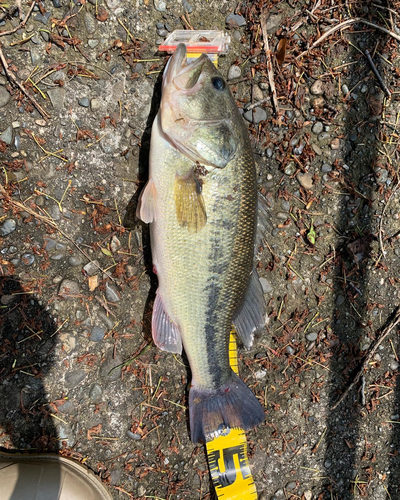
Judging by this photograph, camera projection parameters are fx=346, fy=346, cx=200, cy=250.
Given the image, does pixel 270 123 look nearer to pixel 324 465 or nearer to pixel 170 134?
pixel 170 134

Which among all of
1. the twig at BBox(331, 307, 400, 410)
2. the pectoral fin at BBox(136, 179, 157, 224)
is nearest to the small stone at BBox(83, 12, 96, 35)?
the pectoral fin at BBox(136, 179, 157, 224)

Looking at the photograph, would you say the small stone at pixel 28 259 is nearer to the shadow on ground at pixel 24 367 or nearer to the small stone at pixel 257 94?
the shadow on ground at pixel 24 367

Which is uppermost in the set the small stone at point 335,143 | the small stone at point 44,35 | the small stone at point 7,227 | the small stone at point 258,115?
the small stone at point 44,35

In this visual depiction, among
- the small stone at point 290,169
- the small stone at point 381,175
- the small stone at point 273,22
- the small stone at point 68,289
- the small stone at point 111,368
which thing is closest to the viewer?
the small stone at point 68,289

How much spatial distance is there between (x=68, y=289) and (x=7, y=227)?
2.18ft

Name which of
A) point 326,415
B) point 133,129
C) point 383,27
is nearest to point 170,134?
point 133,129

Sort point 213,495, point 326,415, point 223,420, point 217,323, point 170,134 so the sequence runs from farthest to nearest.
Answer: point 326,415
point 213,495
point 223,420
point 217,323
point 170,134

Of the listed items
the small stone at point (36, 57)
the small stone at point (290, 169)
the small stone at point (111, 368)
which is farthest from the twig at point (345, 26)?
the small stone at point (111, 368)

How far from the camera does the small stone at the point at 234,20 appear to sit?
2.95m

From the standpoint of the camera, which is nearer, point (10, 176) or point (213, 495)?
point (10, 176)

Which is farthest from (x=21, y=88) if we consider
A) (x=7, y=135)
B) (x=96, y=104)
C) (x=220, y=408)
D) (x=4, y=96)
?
(x=220, y=408)

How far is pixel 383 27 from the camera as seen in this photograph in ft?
10.4

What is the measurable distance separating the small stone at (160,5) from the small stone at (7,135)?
1.52m

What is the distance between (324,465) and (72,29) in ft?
14.3
